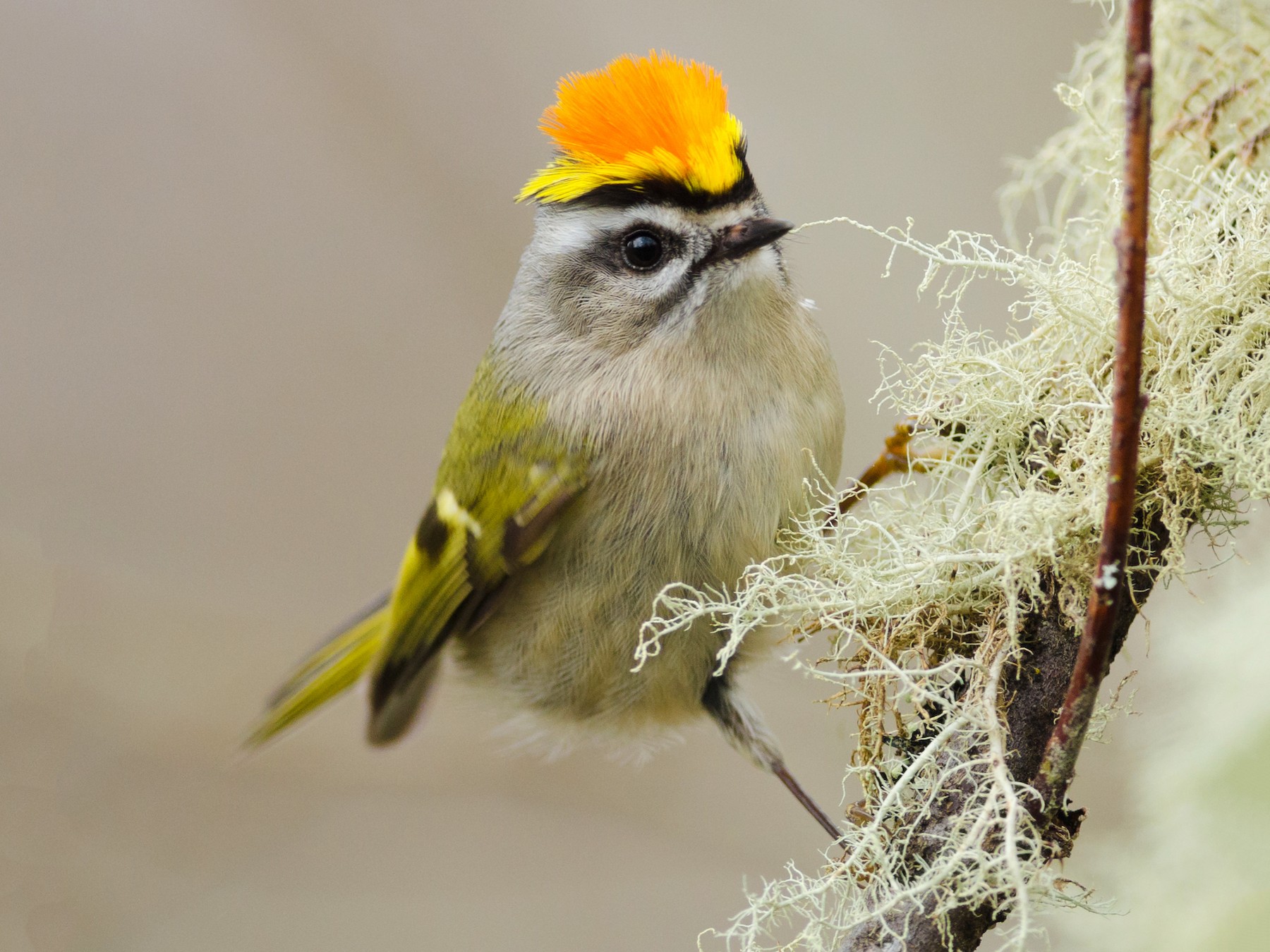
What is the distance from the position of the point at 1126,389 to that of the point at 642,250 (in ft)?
3.30

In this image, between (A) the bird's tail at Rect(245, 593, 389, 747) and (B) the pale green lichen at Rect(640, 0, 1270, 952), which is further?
(A) the bird's tail at Rect(245, 593, 389, 747)

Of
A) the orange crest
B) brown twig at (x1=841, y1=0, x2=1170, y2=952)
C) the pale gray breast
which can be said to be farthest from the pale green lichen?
the orange crest

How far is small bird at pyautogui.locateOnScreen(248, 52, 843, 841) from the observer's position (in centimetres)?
148

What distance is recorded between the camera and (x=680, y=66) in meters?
1.43

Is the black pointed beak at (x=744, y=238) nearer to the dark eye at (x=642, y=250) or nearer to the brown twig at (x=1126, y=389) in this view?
the dark eye at (x=642, y=250)

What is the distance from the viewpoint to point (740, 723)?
167 centimetres

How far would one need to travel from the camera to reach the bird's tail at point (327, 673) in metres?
2.34

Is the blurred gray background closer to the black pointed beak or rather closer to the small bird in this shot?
the small bird

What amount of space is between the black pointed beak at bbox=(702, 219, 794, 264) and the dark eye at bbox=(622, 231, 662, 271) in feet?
0.27

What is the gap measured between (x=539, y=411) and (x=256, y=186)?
224 cm

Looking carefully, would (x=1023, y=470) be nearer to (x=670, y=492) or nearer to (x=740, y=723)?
(x=670, y=492)

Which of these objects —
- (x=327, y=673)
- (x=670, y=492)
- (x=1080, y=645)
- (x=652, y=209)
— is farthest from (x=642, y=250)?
(x=327, y=673)

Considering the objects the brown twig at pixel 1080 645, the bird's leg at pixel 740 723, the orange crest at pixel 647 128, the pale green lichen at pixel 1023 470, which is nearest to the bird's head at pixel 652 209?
the orange crest at pixel 647 128

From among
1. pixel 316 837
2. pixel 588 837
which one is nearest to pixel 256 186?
pixel 316 837
